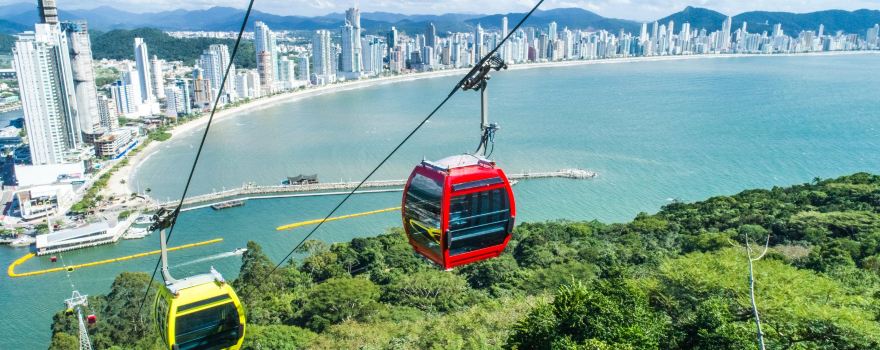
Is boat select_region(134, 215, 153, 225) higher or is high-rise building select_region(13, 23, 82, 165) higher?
high-rise building select_region(13, 23, 82, 165)

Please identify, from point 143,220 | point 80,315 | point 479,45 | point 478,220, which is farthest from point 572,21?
point 478,220

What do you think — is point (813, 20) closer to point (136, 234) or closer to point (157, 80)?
point (157, 80)

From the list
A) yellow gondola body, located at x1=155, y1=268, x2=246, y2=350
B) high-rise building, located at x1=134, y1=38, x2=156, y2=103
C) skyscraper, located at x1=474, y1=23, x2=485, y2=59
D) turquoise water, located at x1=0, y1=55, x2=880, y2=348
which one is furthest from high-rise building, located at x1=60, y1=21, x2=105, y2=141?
skyscraper, located at x1=474, y1=23, x2=485, y2=59

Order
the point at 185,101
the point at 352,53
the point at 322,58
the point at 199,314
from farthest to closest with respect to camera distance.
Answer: the point at 352,53 < the point at 322,58 < the point at 185,101 < the point at 199,314

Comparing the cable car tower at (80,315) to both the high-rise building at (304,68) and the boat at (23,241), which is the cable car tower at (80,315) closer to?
the boat at (23,241)

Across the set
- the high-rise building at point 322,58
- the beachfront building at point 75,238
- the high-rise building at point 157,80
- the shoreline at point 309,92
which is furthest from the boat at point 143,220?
the high-rise building at point 322,58

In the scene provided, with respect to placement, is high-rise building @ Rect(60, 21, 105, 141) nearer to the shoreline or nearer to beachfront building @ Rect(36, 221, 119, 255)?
the shoreline

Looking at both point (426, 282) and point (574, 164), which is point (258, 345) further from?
point (574, 164)
